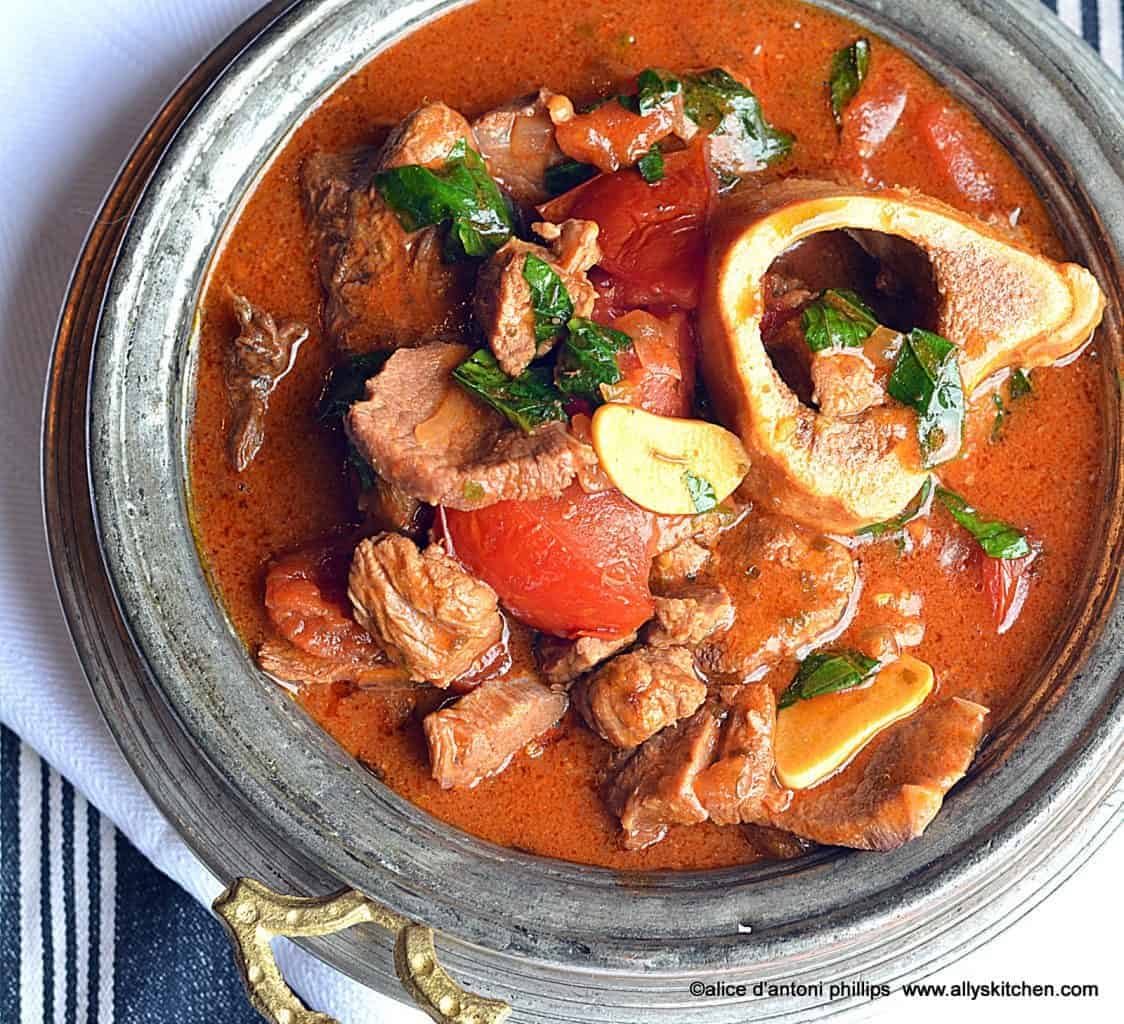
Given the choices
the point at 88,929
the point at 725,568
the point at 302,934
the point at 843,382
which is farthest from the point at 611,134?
the point at 88,929

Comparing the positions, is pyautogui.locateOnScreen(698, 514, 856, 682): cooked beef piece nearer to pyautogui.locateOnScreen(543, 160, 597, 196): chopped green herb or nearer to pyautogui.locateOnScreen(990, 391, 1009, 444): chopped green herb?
pyautogui.locateOnScreen(990, 391, 1009, 444): chopped green herb

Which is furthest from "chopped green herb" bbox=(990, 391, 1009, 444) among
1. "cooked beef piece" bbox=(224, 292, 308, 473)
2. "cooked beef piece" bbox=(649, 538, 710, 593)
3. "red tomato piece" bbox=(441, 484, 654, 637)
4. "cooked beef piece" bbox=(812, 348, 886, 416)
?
A: "cooked beef piece" bbox=(224, 292, 308, 473)

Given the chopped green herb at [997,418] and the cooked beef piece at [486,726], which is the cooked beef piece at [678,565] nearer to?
the cooked beef piece at [486,726]

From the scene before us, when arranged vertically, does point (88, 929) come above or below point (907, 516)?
above

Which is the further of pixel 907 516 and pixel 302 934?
pixel 907 516

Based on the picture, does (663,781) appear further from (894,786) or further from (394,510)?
(394,510)

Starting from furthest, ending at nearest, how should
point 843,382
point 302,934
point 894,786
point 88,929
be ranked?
point 88,929, point 894,786, point 843,382, point 302,934

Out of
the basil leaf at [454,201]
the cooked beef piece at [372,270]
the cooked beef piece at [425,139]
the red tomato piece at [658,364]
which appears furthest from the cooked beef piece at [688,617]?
the cooked beef piece at [425,139]
